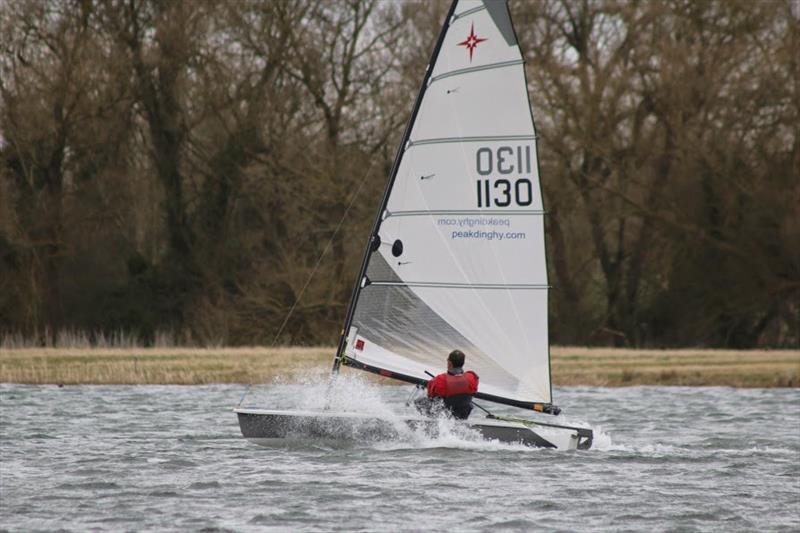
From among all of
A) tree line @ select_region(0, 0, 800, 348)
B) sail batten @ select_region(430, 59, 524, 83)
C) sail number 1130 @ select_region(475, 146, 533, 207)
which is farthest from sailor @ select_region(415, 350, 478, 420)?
tree line @ select_region(0, 0, 800, 348)

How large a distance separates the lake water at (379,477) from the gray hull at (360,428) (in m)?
0.18

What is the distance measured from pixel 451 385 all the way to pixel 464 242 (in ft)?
7.03

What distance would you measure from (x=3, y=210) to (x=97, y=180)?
13.2ft

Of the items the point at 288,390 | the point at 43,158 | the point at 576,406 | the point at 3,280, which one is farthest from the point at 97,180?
the point at 576,406

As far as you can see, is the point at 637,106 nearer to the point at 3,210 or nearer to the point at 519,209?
the point at 3,210

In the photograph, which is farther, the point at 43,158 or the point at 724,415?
the point at 43,158

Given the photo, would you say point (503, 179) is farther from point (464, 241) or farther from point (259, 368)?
point (259, 368)

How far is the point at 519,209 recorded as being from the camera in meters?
19.6

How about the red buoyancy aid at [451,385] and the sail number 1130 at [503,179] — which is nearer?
the red buoyancy aid at [451,385]

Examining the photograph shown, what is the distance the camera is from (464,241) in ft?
64.5

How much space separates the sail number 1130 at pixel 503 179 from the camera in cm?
1953

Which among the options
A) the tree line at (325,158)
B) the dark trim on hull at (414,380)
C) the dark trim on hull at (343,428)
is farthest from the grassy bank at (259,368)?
the dark trim on hull at (343,428)

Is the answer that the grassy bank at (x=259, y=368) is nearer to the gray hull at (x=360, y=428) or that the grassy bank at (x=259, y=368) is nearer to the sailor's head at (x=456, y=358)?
the gray hull at (x=360, y=428)

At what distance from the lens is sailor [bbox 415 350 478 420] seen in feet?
61.0
